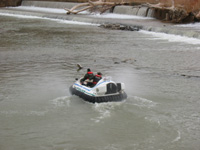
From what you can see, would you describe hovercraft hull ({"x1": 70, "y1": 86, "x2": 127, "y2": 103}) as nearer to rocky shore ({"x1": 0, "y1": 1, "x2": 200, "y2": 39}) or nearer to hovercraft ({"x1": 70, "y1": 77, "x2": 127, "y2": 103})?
hovercraft ({"x1": 70, "y1": 77, "x2": 127, "y2": 103})

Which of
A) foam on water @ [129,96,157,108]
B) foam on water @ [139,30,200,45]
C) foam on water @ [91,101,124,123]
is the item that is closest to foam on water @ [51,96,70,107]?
foam on water @ [91,101,124,123]

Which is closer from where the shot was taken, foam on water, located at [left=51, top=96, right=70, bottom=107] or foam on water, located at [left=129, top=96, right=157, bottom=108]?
foam on water, located at [left=129, top=96, right=157, bottom=108]

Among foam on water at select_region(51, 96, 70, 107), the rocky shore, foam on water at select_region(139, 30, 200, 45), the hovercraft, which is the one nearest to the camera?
the hovercraft

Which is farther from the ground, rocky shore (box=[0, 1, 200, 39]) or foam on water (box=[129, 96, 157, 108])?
rocky shore (box=[0, 1, 200, 39])

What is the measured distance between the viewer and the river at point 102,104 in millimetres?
9539

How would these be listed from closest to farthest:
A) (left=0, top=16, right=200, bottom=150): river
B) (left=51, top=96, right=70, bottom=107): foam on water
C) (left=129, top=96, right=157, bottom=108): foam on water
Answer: (left=0, top=16, right=200, bottom=150): river < (left=129, top=96, right=157, bottom=108): foam on water < (left=51, top=96, right=70, bottom=107): foam on water

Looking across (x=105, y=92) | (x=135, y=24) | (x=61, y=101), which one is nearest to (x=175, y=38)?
(x=135, y=24)

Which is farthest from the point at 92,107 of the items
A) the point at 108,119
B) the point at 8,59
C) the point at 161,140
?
the point at 8,59

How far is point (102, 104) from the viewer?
11516 mm

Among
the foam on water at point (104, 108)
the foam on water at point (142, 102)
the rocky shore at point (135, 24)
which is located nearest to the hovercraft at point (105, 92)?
the foam on water at point (104, 108)

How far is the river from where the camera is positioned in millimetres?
9539

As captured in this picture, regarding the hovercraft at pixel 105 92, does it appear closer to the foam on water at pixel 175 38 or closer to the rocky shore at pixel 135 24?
the foam on water at pixel 175 38

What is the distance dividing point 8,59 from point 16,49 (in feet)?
10.2

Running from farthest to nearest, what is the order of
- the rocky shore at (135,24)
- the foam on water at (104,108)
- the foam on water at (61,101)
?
1. the rocky shore at (135,24)
2. the foam on water at (61,101)
3. the foam on water at (104,108)
